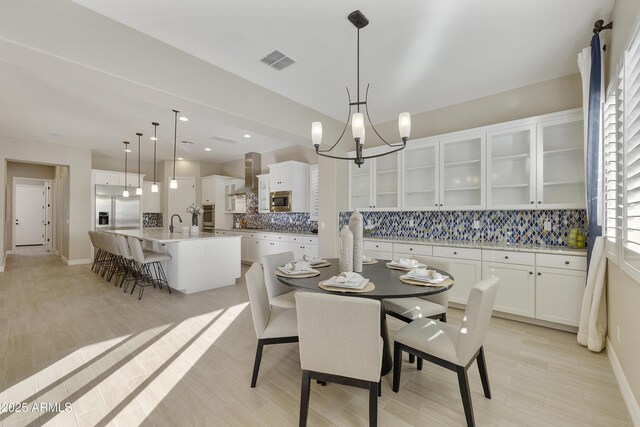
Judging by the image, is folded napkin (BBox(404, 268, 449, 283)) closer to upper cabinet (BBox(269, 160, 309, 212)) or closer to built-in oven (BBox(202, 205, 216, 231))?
upper cabinet (BBox(269, 160, 309, 212))

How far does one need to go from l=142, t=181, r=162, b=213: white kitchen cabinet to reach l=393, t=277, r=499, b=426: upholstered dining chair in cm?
845

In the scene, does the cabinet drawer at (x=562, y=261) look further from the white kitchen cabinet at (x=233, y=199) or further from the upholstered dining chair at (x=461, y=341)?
the white kitchen cabinet at (x=233, y=199)

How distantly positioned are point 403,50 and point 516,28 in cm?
97

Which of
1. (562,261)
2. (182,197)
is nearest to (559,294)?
(562,261)

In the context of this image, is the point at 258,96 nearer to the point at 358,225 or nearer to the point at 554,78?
the point at 358,225

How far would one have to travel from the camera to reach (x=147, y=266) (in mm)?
4957

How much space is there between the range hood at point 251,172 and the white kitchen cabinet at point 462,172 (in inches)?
182

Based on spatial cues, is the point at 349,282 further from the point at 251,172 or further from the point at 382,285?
the point at 251,172

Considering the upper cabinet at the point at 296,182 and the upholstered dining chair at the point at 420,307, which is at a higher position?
the upper cabinet at the point at 296,182

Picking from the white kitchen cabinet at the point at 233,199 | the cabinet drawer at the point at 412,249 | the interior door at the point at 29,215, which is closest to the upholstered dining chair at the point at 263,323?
the cabinet drawer at the point at 412,249

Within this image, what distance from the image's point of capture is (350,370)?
1548 millimetres

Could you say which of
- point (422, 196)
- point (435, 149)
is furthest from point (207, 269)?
point (435, 149)

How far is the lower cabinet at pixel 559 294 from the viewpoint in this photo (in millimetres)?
2864

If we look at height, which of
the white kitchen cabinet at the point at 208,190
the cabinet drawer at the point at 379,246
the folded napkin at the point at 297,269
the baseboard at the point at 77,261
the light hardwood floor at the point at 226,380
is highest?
the white kitchen cabinet at the point at 208,190
